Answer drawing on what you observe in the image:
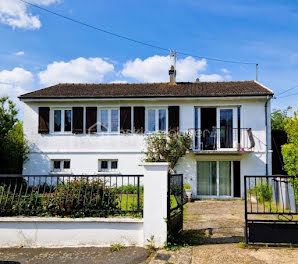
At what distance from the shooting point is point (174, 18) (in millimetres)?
9859

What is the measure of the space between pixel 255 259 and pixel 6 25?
9869 millimetres

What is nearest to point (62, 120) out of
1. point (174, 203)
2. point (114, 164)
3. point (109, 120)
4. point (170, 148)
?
point (109, 120)

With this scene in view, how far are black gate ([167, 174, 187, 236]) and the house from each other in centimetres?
804

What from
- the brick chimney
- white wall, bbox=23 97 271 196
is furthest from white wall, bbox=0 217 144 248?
the brick chimney

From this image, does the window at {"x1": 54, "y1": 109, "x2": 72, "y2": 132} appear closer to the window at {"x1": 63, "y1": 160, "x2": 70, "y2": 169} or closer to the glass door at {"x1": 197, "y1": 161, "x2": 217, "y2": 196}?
the window at {"x1": 63, "y1": 160, "x2": 70, "y2": 169}

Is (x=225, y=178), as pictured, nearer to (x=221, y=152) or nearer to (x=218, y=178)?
(x=218, y=178)

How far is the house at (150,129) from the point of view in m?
15.3

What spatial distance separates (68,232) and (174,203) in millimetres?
2449

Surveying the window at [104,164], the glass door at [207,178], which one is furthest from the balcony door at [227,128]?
the window at [104,164]

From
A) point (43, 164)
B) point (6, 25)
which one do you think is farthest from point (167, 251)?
point (43, 164)

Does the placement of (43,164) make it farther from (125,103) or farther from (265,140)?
(265,140)

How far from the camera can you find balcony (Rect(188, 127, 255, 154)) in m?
15.4

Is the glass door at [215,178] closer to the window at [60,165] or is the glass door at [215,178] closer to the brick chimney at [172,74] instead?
the brick chimney at [172,74]

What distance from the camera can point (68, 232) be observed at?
620cm
